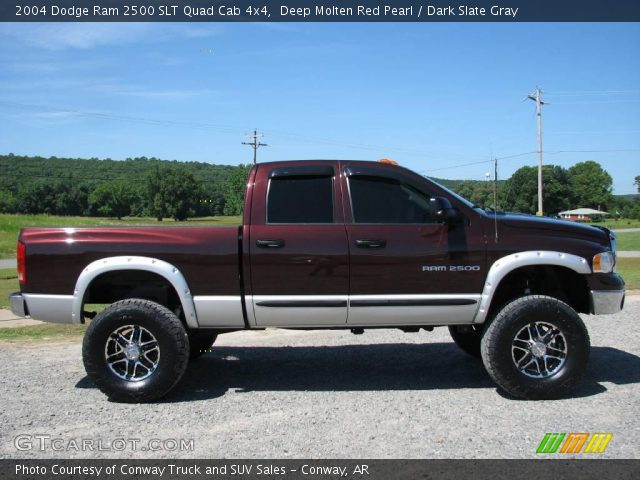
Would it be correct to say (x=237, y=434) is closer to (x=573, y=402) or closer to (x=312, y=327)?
(x=312, y=327)

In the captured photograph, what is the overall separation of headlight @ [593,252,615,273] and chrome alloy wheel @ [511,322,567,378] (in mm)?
670

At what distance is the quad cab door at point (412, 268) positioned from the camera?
16.4 ft

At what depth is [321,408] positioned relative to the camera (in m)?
4.80

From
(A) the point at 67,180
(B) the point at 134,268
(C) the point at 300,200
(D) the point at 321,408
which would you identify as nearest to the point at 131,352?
(B) the point at 134,268

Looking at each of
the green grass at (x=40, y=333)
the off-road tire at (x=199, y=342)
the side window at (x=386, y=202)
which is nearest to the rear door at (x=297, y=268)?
the side window at (x=386, y=202)

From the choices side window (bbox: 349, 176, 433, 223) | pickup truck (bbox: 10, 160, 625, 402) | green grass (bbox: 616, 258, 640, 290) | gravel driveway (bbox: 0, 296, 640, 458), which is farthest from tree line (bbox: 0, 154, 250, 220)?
side window (bbox: 349, 176, 433, 223)

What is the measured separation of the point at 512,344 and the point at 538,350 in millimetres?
238

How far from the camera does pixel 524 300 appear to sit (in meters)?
5.09

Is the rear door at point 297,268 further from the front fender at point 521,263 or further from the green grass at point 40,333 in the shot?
the green grass at point 40,333

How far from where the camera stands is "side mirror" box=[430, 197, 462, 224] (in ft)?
16.2

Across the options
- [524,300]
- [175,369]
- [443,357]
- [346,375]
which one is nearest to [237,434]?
[175,369]

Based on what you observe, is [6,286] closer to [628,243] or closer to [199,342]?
[199,342]

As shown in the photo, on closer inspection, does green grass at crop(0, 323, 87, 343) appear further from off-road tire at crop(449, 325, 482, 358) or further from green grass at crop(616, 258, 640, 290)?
green grass at crop(616, 258, 640, 290)

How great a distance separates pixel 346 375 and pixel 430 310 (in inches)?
51.3
